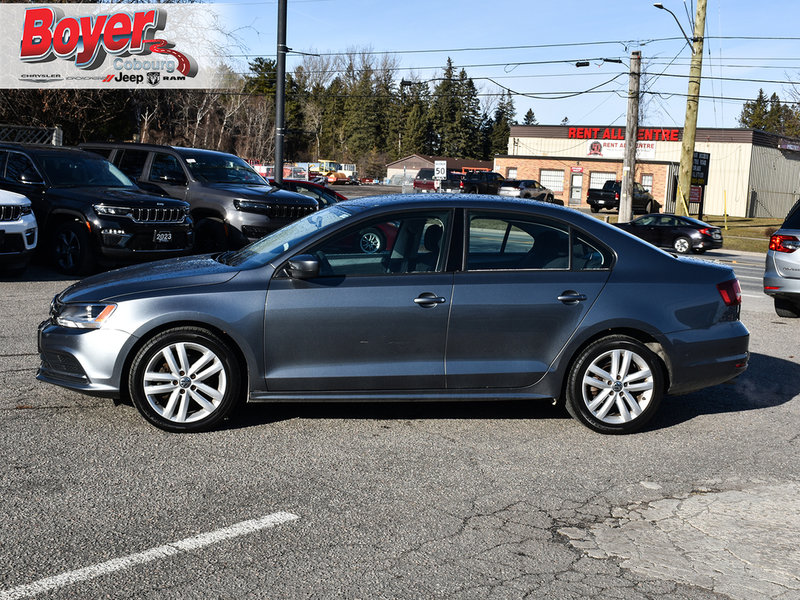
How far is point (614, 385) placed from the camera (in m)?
5.77

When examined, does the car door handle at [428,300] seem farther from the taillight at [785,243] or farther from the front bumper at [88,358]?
the taillight at [785,243]

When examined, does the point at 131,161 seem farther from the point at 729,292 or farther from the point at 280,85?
the point at 729,292

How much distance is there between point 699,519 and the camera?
439 centimetres

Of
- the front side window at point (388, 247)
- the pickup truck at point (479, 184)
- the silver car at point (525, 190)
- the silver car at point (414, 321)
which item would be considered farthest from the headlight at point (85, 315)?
the pickup truck at point (479, 184)

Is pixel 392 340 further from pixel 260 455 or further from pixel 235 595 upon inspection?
pixel 235 595

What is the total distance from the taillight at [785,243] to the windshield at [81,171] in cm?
955

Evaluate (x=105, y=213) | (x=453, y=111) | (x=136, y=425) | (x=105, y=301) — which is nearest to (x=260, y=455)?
(x=136, y=425)

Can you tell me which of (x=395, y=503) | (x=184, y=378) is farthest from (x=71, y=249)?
(x=395, y=503)

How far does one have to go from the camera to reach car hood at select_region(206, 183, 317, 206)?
45.9ft

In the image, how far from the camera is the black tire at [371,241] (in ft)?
18.6

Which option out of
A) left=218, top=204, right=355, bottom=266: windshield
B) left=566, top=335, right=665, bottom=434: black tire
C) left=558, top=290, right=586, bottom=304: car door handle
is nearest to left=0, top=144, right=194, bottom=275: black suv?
left=218, top=204, right=355, bottom=266: windshield

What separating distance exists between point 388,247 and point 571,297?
1279 millimetres

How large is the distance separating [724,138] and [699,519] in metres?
60.4

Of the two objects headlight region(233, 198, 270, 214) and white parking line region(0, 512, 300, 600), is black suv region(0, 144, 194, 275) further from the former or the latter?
white parking line region(0, 512, 300, 600)
